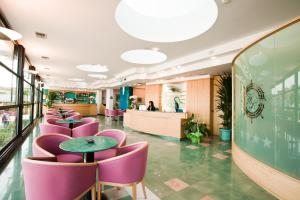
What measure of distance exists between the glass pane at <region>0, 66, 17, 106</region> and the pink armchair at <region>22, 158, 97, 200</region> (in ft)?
9.65

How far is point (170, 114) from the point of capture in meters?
5.95

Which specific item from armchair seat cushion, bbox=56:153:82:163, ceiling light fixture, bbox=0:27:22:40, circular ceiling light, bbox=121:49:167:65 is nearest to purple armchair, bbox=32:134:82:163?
armchair seat cushion, bbox=56:153:82:163

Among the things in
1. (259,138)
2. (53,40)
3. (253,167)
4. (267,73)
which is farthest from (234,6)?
(53,40)

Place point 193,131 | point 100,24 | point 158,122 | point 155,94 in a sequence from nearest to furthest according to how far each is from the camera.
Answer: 1. point 100,24
2. point 193,131
3. point 158,122
4. point 155,94

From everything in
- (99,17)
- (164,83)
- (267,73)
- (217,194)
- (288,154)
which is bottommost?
(217,194)

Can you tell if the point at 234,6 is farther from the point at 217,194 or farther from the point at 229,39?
the point at 217,194

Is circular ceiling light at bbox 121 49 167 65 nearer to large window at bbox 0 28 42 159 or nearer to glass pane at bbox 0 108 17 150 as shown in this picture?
large window at bbox 0 28 42 159

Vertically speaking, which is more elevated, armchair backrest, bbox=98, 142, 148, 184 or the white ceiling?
the white ceiling

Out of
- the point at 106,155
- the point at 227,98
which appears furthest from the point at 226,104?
the point at 106,155

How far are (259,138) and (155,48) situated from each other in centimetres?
354

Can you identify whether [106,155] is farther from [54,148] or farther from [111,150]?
[54,148]

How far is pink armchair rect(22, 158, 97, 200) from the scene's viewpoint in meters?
1.47

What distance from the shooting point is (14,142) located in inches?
176

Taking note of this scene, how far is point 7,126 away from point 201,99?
7011 millimetres
